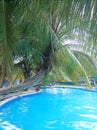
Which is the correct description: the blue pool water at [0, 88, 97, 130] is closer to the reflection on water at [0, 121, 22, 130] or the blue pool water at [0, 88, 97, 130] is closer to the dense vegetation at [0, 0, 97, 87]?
the reflection on water at [0, 121, 22, 130]

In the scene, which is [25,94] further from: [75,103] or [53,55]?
[53,55]

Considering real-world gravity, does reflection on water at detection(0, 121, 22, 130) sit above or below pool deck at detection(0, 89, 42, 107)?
below

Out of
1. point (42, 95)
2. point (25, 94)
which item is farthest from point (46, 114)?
point (42, 95)

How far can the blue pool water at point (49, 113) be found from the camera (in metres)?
6.91

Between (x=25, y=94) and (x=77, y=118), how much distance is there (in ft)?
13.3

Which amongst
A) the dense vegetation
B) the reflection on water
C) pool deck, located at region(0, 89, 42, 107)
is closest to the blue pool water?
the reflection on water

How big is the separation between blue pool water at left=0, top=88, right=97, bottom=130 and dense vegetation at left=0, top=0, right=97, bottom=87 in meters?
1.59

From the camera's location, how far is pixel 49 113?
8.59 m

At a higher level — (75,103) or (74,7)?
(74,7)

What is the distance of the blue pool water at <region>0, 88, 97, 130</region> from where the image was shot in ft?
22.7

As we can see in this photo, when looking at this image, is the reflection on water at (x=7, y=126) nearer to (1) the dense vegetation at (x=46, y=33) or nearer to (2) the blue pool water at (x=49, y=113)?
(2) the blue pool water at (x=49, y=113)

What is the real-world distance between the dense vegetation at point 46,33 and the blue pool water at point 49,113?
5.23 feet

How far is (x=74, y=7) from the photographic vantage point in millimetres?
1784

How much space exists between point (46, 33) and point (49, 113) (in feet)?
16.8
